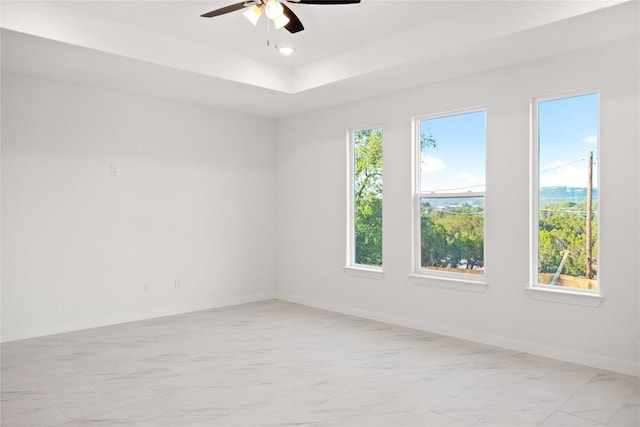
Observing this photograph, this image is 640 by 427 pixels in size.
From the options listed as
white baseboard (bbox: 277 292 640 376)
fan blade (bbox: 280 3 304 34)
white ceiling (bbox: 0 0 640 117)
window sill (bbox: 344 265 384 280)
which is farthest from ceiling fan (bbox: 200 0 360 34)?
white baseboard (bbox: 277 292 640 376)

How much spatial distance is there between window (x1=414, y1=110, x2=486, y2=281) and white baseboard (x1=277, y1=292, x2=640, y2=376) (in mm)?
540

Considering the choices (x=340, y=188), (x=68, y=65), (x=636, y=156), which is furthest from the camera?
(x=340, y=188)

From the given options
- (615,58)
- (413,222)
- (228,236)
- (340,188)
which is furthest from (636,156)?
(228,236)

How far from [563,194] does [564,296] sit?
0.85 meters

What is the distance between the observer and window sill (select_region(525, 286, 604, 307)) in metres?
3.85

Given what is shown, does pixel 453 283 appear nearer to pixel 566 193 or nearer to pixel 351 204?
pixel 566 193

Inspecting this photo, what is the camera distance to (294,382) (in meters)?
3.55

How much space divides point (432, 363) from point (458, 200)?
171 cm

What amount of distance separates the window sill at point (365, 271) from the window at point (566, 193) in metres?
1.73

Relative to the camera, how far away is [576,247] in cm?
406

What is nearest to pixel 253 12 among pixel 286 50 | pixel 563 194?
pixel 286 50

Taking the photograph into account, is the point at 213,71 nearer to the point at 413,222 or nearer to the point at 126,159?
the point at 126,159

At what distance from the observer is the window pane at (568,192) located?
13.0 feet

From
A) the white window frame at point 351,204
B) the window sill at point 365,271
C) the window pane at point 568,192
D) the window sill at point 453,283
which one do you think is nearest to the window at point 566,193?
the window pane at point 568,192
